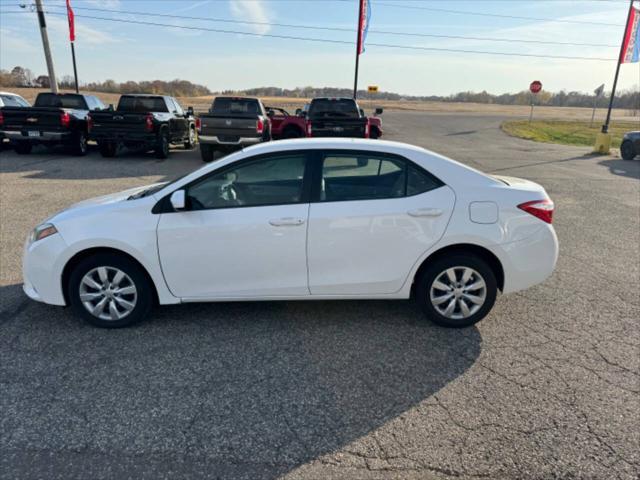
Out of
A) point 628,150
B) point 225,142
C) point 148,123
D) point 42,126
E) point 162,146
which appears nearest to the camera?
point 225,142

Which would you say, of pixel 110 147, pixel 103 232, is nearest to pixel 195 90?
pixel 110 147

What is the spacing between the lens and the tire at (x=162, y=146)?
1368 centimetres

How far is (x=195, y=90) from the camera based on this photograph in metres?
84.2

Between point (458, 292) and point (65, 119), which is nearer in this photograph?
point (458, 292)

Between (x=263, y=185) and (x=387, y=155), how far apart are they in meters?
1.11

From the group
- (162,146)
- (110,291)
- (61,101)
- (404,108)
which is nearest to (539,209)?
(110,291)

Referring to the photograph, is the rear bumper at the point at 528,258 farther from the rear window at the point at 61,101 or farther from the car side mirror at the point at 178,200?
the rear window at the point at 61,101

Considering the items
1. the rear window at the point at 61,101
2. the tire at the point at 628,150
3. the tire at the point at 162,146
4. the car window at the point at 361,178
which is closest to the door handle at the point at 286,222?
the car window at the point at 361,178

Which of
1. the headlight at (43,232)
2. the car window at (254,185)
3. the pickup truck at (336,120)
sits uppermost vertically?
the pickup truck at (336,120)

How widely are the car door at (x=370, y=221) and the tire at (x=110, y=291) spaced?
1485 millimetres

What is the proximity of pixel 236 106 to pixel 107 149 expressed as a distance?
14.5ft

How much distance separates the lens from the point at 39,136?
42.7ft

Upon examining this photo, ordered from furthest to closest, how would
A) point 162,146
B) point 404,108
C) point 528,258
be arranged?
point 404,108
point 162,146
point 528,258

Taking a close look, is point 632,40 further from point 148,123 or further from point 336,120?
point 148,123
